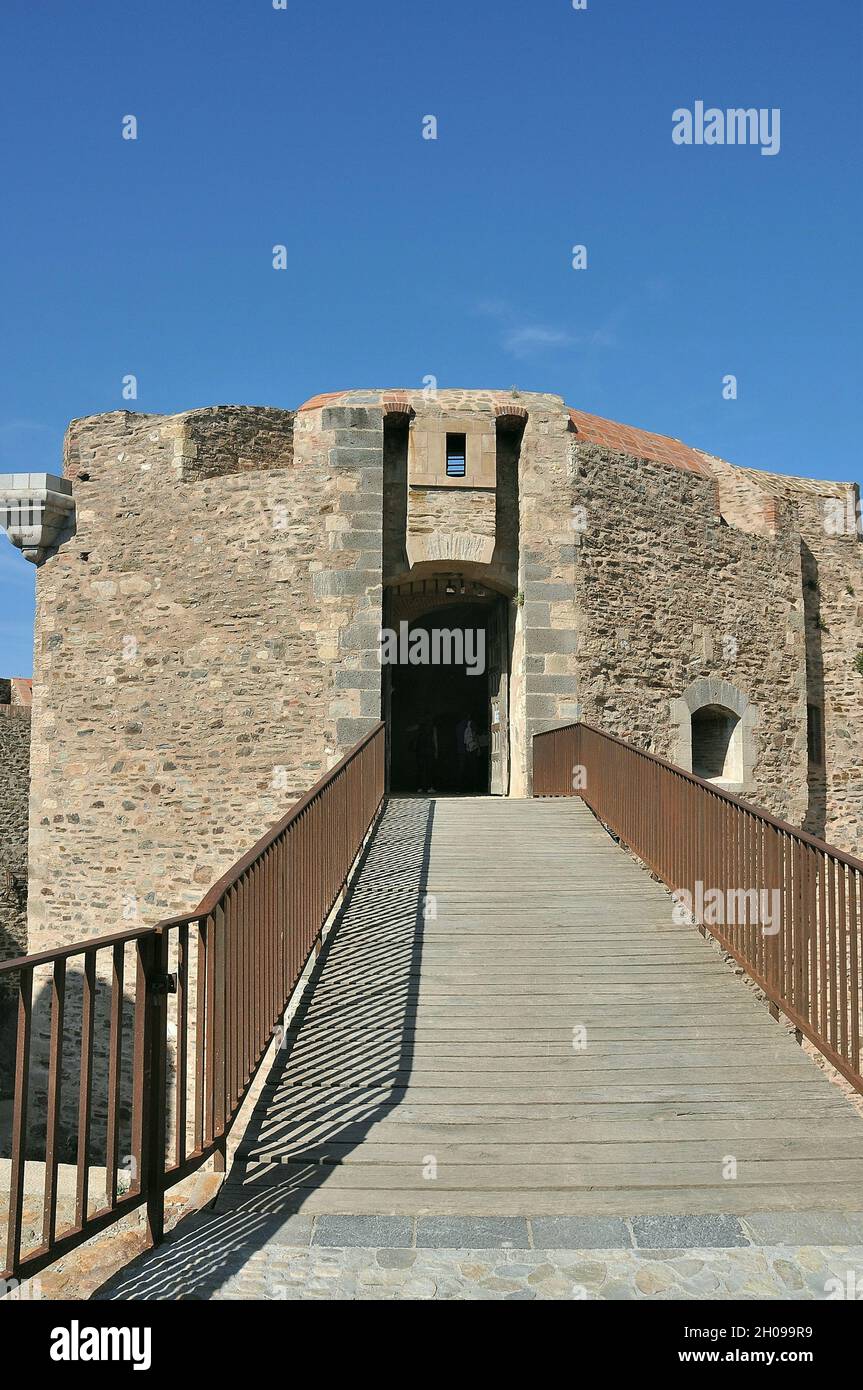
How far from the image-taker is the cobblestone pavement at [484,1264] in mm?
3068

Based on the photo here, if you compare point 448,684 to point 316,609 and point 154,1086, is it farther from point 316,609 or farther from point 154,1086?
point 154,1086

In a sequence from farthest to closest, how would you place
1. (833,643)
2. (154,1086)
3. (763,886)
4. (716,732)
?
(833,643)
(716,732)
(763,886)
(154,1086)

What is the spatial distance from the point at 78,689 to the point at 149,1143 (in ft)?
34.6

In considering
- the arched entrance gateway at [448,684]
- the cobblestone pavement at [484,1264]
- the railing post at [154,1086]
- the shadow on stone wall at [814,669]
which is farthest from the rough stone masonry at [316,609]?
the cobblestone pavement at [484,1264]

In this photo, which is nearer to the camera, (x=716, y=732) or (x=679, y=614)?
(x=679, y=614)

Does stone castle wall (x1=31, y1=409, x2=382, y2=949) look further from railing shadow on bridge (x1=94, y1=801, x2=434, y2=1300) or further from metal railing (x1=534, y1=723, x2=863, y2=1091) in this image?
railing shadow on bridge (x1=94, y1=801, x2=434, y2=1300)

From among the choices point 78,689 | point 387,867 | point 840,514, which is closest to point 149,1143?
point 387,867

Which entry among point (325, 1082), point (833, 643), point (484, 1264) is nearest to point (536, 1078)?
point (325, 1082)

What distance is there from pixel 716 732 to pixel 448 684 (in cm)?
659

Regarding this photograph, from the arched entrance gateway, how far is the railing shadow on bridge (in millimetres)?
5683

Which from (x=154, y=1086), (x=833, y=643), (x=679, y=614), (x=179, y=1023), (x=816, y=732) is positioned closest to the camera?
(x=154, y=1086)

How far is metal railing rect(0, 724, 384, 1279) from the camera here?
9.48ft

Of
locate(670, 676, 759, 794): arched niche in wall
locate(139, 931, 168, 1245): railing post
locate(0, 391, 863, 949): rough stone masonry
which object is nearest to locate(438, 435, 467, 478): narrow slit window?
locate(0, 391, 863, 949): rough stone masonry

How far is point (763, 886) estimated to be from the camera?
5.40 m
